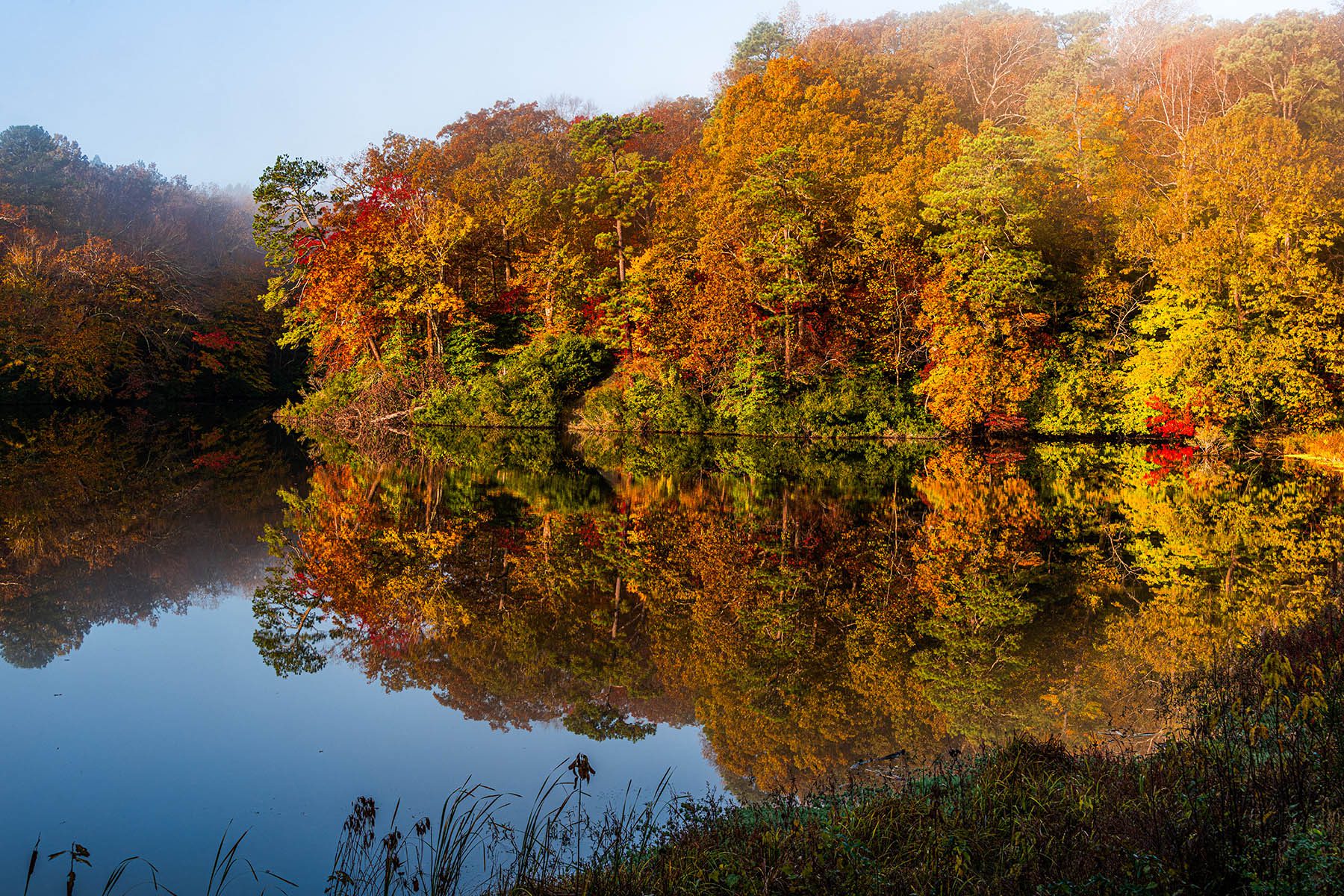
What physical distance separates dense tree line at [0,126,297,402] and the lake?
89.7ft

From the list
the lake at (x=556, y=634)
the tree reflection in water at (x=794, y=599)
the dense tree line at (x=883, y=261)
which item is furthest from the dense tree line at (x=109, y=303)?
the tree reflection in water at (x=794, y=599)

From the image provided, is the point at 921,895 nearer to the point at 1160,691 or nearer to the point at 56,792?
the point at 1160,691

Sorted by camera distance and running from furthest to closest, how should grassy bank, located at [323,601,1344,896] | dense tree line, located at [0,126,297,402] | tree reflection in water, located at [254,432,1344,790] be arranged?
dense tree line, located at [0,126,297,402]
tree reflection in water, located at [254,432,1344,790]
grassy bank, located at [323,601,1344,896]

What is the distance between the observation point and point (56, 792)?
5004 millimetres

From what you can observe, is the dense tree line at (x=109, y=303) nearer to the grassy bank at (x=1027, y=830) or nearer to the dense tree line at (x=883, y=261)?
the dense tree line at (x=883, y=261)

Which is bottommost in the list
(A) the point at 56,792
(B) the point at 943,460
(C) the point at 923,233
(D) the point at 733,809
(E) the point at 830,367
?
(D) the point at 733,809

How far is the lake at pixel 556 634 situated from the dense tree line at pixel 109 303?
89.7 feet

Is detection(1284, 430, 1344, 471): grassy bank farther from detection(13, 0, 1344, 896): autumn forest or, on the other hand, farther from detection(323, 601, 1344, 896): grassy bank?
detection(323, 601, 1344, 896): grassy bank

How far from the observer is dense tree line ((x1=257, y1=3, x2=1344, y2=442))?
81.6 feet

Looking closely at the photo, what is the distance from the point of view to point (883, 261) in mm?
29500

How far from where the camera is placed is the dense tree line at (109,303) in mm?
38406

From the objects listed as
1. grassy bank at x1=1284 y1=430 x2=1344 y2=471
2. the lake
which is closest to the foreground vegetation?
the lake

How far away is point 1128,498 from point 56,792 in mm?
16335

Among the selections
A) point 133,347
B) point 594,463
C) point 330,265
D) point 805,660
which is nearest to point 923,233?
point 594,463
